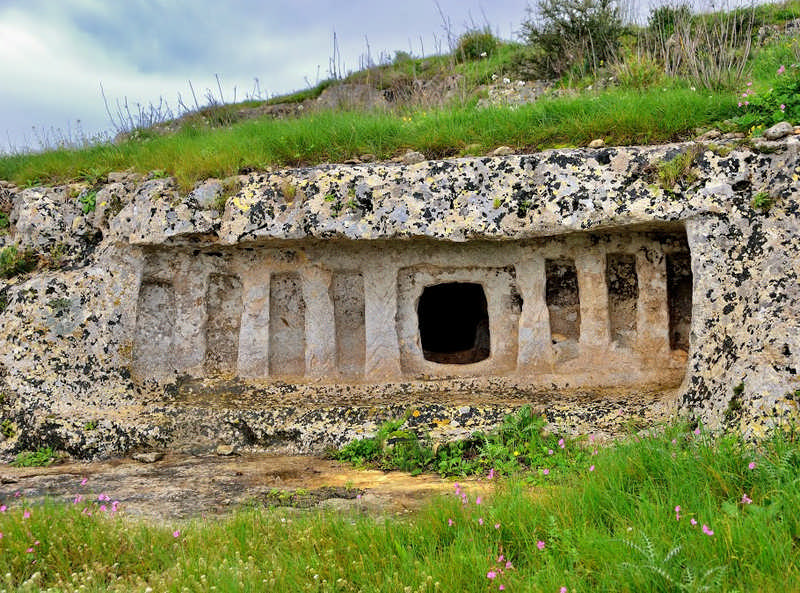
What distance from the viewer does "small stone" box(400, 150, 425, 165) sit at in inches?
258

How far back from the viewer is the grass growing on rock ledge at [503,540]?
9.74ft

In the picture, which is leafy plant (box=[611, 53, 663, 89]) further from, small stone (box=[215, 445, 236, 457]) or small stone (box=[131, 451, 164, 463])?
small stone (box=[131, 451, 164, 463])

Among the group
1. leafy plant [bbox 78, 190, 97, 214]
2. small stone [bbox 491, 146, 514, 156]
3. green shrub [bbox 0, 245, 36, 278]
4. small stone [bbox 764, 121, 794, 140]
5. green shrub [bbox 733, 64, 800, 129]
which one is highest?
green shrub [bbox 733, 64, 800, 129]

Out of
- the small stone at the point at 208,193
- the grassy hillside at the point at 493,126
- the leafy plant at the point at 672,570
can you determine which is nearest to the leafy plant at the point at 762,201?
the grassy hillside at the point at 493,126

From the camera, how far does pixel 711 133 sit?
19.6ft

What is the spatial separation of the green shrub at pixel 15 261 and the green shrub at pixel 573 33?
8.30 meters

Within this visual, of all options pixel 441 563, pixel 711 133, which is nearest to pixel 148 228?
pixel 441 563

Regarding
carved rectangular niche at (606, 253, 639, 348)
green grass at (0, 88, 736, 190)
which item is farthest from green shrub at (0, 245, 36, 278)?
carved rectangular niche at (606, 253, 639, 348)

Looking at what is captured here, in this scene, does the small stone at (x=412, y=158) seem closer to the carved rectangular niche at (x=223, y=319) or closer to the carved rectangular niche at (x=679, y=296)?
the carved rectangular niche at (x=223, y=319)

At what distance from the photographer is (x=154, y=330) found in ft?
22.8

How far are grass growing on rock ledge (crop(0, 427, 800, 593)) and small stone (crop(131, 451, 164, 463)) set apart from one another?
1.78 m

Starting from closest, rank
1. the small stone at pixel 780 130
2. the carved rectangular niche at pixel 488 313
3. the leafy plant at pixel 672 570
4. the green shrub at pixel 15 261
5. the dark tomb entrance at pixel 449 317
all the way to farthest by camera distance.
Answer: the leafy plant at pixel 672 570
the small stone at pixel 780 130
the carved rectangular niche at pixel 488 313
the green shrub at pixel 15 261
the dark tomb entrance at pixel 449 317

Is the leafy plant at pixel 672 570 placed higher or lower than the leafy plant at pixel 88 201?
lower

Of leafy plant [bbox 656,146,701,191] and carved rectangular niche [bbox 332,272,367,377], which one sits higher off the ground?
leafy plant [bbox 656,146,701,191]
